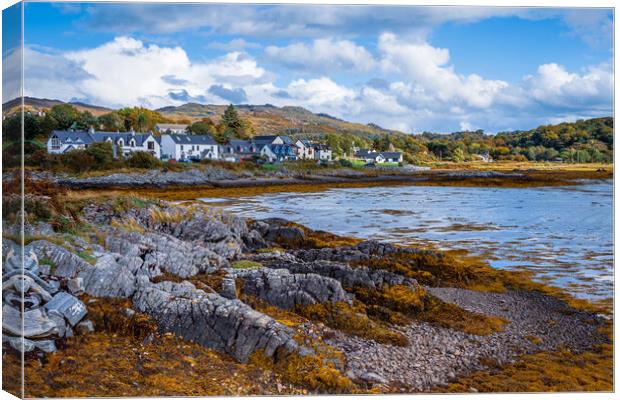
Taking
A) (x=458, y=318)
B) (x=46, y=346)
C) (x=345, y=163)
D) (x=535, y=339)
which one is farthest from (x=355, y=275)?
(x=46, y=346)

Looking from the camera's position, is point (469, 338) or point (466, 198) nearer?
point (469, 338)

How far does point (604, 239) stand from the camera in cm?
601

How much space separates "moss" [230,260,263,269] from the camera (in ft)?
20.5

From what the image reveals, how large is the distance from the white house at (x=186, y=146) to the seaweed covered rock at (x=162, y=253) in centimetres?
91

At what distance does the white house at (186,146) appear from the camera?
6.00m

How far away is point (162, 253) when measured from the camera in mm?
6031

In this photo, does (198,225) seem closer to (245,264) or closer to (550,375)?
(245,264)

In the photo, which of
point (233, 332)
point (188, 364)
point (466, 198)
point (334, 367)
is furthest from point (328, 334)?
point (466, 198)

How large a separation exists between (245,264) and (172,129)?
1.59 metres

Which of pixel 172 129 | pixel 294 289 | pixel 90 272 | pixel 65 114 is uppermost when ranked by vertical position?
pixel 65 114

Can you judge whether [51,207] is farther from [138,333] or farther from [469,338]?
[469,338]

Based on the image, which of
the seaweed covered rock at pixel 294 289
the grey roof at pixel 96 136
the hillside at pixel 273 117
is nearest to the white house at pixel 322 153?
the hillside at pixel 273 117

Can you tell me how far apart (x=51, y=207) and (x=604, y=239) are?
18.0ft

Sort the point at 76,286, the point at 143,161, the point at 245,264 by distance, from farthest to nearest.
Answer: the point at 245,264, the point at 143,161, the point at 76,286
